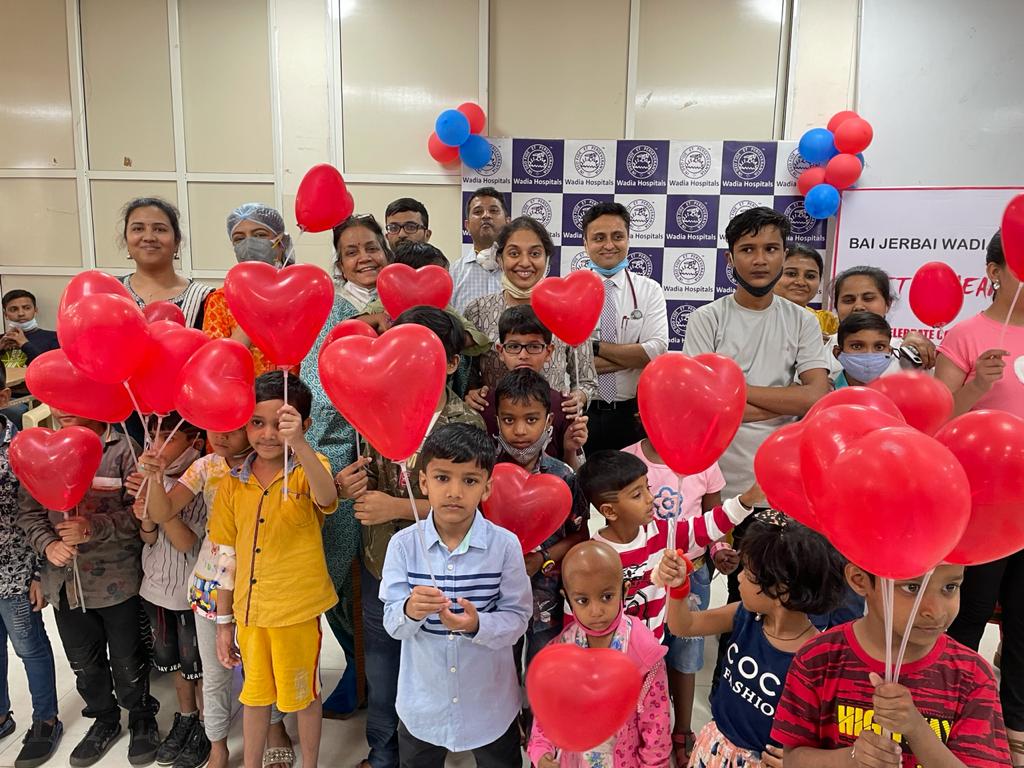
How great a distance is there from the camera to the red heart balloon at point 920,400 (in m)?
1.26

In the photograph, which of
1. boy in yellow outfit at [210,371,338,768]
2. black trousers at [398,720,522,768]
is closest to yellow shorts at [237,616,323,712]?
boy in yellow outfit at [210,371,338,768]

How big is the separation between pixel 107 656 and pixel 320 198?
147cm

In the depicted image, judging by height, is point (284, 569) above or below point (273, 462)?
below

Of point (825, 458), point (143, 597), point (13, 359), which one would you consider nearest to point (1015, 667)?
point (825, 458)

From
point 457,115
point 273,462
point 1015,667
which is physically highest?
point 457,115

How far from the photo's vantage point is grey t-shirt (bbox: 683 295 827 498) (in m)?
1.94

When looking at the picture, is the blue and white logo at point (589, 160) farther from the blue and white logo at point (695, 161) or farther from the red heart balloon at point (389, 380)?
the red heart balloon at point (389, 380)

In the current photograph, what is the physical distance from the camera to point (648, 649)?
1374 millimetres

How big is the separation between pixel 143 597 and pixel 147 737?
397mm

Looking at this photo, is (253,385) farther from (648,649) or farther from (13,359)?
(13,359)

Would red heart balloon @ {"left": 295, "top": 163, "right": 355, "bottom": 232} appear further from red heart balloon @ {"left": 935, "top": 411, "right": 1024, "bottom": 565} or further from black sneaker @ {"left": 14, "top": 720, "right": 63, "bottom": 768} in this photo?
red heart balloon @ {"left": 935, "top": 411, "right": 1024, "bottom": 565}

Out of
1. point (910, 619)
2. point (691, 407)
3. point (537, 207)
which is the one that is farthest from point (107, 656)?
point (537, 207)

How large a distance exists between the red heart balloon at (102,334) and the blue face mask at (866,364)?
1968mm

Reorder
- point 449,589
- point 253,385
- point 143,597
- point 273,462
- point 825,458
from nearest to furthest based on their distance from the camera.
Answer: point 825,458 → point 449,589 → point 253,385 → point 273,462 → point 143,597
